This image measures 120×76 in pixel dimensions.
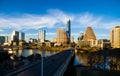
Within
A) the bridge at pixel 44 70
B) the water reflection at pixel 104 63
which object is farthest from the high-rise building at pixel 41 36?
the water reflection at pixel 104 63

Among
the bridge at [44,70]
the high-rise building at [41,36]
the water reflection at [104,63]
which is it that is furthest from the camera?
the water reflection at [104,63]

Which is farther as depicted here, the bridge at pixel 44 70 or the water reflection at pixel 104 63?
the water reflection at pixel 104 63

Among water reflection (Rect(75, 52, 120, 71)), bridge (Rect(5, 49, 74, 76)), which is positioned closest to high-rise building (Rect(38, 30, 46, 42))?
bridge (Rect(5, 49, 74, 76))

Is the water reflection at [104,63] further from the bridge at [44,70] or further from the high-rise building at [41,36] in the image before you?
the high-rise building at [41,36]

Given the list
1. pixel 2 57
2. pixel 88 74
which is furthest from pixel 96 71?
pixel 2 57

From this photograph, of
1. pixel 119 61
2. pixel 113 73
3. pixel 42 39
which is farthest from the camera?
pixel 119 61

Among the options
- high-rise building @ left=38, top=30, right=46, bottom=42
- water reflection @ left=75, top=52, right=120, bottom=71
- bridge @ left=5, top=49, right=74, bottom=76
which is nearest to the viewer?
high-rise building @ left=38, top=30, right=46, bottom=42

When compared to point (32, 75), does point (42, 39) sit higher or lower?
higher

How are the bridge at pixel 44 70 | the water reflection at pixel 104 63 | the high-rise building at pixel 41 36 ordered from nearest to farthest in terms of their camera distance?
the high-rise building at pixel 41 36
the bridge at pixel 44 70
the water reflection at pixel 104 63

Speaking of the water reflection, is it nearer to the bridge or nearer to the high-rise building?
the bridge

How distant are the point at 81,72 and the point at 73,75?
276 cm

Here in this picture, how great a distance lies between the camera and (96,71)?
70.4m

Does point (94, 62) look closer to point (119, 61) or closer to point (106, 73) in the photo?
point (119, 61)

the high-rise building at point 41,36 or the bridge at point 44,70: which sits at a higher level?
the high-rise building at point 41,36
